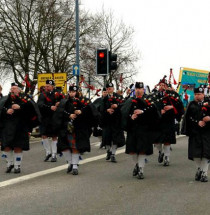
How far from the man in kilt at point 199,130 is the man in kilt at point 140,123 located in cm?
63

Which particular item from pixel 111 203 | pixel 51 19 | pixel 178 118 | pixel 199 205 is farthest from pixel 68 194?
pixel 51 19

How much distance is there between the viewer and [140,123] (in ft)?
34.5

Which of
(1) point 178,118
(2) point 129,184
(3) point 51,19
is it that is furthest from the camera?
(3) point 51,19

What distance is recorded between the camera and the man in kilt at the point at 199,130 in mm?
10016

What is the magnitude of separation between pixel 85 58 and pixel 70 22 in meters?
2.85

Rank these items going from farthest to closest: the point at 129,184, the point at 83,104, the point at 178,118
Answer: the point at 178,118 < the point at 83,104 < the point at 129,184

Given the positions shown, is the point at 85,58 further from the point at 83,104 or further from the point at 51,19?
the point at 83,104

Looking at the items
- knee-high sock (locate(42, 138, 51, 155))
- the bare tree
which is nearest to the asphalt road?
knee-high sock (locate(42, 138, 51, 155))

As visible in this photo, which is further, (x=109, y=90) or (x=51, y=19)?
(x=51, y=19)

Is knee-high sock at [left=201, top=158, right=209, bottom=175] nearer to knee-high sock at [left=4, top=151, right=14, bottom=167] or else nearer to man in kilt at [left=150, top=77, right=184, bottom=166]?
man in kilt at [left=150, top=77, right=184, bottom=166]

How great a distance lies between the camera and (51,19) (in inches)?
1487

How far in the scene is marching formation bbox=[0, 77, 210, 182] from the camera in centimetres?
1022

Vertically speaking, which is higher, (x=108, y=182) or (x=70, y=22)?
(x=70, y=22)

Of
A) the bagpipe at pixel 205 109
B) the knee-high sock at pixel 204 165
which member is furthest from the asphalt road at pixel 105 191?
the bagpipe at pixel 205 109
